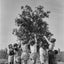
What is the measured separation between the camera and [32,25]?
8625 millimetres

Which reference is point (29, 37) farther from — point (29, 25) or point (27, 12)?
point (27, 12)

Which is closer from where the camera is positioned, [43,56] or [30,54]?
[43,56]

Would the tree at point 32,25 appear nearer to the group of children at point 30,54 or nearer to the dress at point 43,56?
the group of children at point 30,54

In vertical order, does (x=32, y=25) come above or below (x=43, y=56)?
above

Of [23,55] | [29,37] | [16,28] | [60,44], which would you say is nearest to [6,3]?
[23,55]

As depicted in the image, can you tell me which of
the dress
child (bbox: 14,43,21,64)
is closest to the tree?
child (bbox: 14,43,21,64)

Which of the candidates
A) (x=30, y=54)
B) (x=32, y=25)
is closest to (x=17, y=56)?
(x=30, y=54)

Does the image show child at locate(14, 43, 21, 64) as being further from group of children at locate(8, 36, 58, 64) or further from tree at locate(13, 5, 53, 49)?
tree at locate(13, 5, 53, 49)

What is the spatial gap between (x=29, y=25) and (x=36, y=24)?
1.16 feet

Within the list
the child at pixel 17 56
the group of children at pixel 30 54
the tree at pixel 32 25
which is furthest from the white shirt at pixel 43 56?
the tree at pixel 32 25

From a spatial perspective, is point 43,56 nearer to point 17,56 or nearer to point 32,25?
point 17,56

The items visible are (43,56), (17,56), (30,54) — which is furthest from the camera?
(17,56)

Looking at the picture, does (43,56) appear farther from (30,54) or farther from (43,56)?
(30,54)

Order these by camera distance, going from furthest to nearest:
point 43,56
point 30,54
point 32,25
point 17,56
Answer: point 32,25 < point 17,56 < point 30,54 < point 43,56
